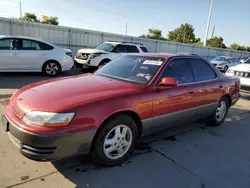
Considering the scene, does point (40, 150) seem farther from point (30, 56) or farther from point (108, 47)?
point (108, 47)

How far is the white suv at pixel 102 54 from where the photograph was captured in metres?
10.5

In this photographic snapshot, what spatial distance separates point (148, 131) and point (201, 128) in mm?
1975

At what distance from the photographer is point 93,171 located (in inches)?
118

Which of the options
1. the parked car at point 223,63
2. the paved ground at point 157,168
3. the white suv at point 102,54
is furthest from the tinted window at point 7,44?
the parked car at point 223,63

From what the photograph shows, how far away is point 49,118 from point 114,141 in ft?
3.23

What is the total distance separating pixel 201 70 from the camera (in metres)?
4.68

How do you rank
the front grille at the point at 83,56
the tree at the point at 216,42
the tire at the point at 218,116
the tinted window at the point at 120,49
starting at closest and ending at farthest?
1. the tire at the point at 218,116
2. the front grille at the point at 83,56
3. the tinted window at the point at 120,49
4. the tree at the point at 216,42

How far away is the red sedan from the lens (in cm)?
258

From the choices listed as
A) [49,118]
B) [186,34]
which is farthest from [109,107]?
[186,34]

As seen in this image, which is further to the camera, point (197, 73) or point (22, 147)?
point (197, 73)

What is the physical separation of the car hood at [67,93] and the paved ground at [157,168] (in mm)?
825

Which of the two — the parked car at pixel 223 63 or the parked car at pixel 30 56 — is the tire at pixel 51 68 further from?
the parked car at pixel 223 63

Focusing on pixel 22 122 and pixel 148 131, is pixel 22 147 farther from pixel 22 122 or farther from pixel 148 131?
pixel 148 131

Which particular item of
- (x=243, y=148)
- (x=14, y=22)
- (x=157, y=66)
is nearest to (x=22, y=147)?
(x=157, y=66)
